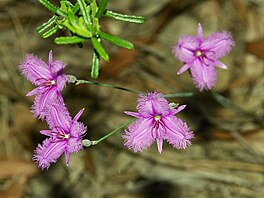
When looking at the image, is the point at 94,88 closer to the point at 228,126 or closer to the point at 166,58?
the point at 166,58

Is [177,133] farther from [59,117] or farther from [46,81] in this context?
[46,81]

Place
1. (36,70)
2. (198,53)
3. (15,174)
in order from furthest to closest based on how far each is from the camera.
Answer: (15,174), (198,53), (36,70)

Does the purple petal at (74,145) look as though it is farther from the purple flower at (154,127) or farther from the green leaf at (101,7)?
the green leaf at (101,7)

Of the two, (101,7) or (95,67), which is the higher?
(101,7)

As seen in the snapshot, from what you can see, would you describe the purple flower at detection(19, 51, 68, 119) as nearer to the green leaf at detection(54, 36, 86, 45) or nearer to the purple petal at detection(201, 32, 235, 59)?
the green leaf at detection(54, 36, 86, 45)

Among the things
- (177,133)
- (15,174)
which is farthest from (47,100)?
(15,174)

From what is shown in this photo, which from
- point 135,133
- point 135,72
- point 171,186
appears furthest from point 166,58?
point 135,133

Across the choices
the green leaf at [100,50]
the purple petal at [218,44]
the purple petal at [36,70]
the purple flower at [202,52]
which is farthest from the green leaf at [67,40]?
the purple petal at [218,44]
